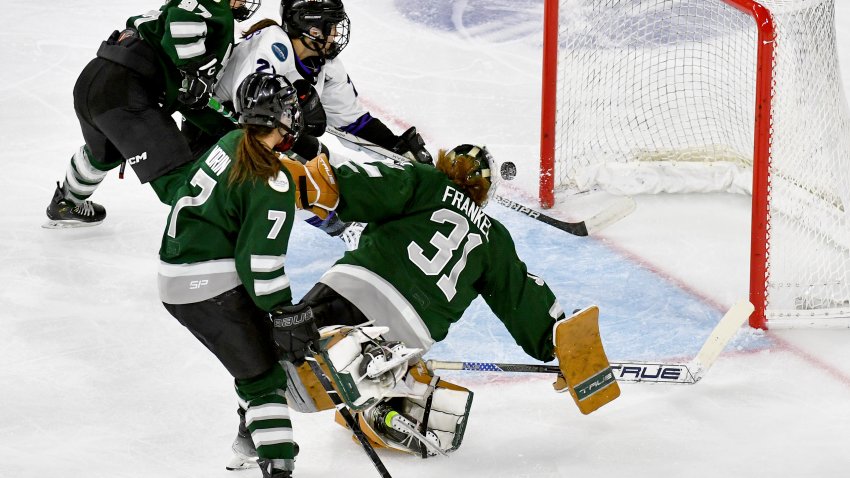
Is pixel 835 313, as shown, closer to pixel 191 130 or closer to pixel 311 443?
pixel 311 443

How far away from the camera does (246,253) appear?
2744 millimetres

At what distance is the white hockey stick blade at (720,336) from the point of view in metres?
3.47

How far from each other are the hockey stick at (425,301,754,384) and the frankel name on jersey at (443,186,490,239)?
13.9 inches

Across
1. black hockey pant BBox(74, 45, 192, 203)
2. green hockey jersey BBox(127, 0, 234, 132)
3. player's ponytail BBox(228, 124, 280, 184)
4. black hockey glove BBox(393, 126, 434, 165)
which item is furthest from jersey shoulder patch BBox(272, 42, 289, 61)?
player's ponytail BBox(228, 124, 280, 184)

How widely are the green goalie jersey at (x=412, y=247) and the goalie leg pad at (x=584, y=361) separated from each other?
0.26 m

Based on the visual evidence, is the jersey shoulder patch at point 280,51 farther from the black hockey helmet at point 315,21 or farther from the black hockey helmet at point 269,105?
the black hockey helmet at point 269,105

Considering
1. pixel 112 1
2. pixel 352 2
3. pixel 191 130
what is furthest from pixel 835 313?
pixel 112 1

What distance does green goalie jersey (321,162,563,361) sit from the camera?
3059 millimetres

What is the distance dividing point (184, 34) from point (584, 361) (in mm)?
1546

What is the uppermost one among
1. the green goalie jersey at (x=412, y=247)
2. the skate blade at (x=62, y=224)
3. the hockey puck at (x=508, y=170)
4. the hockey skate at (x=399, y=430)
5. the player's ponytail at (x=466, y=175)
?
the player's ponytail at (x=466, y=175)

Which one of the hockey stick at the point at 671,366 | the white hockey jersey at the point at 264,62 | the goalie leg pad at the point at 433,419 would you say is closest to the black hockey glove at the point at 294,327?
the goalie leg pad at the point at 433,419

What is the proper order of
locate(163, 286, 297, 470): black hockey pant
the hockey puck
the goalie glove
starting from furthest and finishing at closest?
1. the hockey puck
2. the goalie glove
3. locate(163, 286, 297, 470): black hockey pant

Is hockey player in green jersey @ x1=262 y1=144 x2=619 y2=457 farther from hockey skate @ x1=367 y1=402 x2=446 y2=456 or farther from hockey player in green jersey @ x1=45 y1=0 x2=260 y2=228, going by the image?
hockey player in green jersey @ x1=45 y1=0 x2=260 y2=228

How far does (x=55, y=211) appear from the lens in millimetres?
4551
